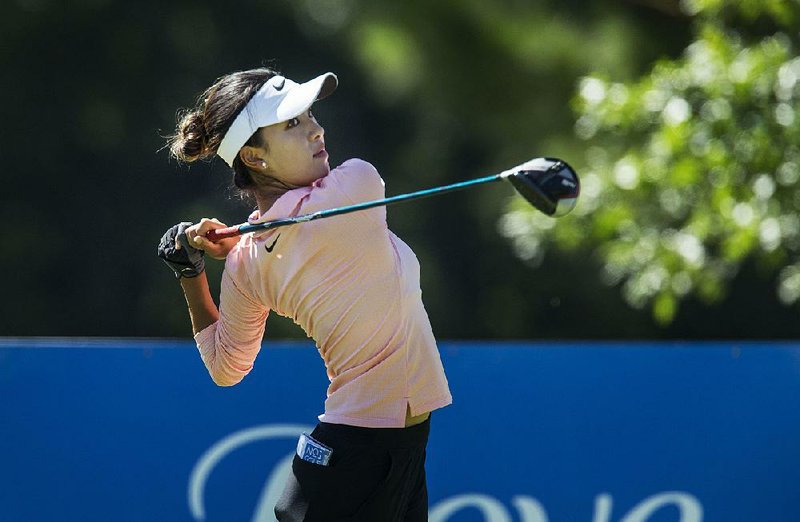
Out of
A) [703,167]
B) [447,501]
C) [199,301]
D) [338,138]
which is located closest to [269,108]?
[199,301]

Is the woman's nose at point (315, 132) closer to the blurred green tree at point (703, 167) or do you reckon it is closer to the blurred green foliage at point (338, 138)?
the blurred green tree at point (703, 167)

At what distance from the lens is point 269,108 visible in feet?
9.08

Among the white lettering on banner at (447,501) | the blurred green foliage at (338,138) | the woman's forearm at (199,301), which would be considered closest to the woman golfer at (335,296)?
the woman's forearm at (199,301)

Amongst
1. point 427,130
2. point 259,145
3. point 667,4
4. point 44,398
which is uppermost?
point 667,4

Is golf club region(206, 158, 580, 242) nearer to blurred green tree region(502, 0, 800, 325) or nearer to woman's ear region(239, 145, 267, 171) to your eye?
woman's ear region(239, 145, 267, 171)

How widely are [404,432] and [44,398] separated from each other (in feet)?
6.39

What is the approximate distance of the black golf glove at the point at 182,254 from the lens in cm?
288

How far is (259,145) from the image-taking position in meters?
2.79

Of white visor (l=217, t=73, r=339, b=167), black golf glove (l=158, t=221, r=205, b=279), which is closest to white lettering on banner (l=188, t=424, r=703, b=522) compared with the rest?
black golf glove (l=158, t=221, r=205, b=279)

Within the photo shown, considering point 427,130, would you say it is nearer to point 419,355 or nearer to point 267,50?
point 267,50

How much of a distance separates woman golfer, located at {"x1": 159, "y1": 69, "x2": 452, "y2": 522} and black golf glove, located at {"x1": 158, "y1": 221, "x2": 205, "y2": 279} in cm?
3

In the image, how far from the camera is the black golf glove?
2.88 metres

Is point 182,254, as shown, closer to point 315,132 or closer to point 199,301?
point 199,301

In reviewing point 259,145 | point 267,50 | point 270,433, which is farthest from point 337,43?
point 259,145
